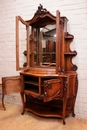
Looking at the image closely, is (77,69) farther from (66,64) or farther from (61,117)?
(61,117)

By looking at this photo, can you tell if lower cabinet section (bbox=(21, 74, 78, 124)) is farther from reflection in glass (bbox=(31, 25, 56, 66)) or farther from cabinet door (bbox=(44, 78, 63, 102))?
reflection in glass (bbox=(31, 25, 56, 66))

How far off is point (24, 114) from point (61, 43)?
1337 millimetres

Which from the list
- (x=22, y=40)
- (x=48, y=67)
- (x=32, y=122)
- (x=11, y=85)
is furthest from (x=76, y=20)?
(x=32, y=122)

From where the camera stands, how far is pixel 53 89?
73.4 inches

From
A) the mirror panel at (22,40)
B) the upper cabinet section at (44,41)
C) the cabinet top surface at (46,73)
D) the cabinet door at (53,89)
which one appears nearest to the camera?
the cabinet door at (53,89)

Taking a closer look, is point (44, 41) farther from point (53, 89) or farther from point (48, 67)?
point (53, 89)

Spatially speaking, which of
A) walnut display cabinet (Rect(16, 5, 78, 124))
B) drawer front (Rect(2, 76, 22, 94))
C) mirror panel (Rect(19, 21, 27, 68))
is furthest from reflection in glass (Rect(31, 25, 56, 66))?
drawer front (Rect(2, 76, 22, 94))

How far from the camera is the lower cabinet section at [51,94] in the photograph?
73.5 inches

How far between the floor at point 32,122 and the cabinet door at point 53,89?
1.36 feet

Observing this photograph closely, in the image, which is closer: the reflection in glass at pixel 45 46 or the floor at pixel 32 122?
the floor at pixel 32 122

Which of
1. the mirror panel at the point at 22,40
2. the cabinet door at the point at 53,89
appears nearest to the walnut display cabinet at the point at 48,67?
the cabinet door at the point at 53,89

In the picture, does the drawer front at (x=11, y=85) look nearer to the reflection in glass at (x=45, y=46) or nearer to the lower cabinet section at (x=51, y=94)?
the lower cabinet section at (x=51, y=94)

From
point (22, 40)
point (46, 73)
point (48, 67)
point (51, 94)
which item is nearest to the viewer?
point (51, 94)

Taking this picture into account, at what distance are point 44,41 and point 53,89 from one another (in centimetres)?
83
